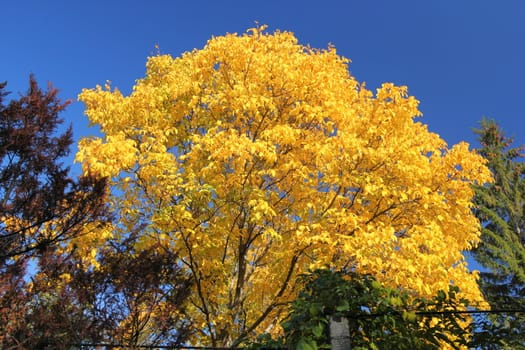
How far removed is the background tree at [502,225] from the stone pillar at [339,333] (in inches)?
542

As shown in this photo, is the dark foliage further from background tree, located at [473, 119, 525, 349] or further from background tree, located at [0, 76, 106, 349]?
background tree, located at [473, 119, 525, 349]

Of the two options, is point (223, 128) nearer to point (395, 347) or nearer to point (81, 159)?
point (81, 159)

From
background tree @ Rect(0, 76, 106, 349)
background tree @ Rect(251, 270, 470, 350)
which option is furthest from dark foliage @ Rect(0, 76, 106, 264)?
background tree @ Rect(251, 270, 470, 350)

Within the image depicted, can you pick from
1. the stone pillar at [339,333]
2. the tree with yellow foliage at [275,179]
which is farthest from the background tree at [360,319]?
the tree with yellow foliage at [275,179]

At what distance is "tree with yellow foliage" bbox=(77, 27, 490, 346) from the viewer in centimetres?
541

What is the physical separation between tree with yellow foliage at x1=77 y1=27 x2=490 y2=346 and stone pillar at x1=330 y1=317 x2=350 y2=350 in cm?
216

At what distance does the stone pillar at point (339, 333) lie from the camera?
262 centimetres

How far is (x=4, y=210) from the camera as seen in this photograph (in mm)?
3891

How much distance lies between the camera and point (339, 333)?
2652 millimetres

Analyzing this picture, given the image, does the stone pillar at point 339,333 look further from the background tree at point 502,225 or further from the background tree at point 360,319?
the background tree at point 502,225

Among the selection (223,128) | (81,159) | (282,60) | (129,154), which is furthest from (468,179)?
(81,159)

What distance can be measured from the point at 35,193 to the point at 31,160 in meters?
0.51

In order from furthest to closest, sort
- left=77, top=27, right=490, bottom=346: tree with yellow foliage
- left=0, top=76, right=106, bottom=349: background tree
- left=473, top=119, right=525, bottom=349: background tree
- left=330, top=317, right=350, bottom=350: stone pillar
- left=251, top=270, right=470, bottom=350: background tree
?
left=473, top=119, right=525, bottom=349: background tree → left=77, top=27, right=490, bottom=346: tree with yellow foliage → left=0, top=76, right=106, bottom=349: background tree → left=251, top=270, right=470, bottom=350: background tree → left=330, top=317, right=350, bottom=350: stone pillar

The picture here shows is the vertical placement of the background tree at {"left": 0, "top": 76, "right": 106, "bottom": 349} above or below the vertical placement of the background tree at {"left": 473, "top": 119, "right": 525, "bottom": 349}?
below
